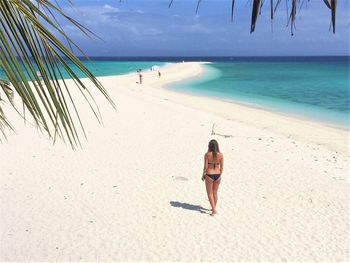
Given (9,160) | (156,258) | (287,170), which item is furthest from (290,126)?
(156,258)

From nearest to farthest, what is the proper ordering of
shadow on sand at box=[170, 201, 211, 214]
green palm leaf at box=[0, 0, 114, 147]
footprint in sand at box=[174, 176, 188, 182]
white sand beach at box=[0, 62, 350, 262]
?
1. green palm leaf at box=[0, 0, 114, 147]
2. white sand beach at box=[0, 62, 350, 262]
3. shadow on sand at box=[170, 201, 211, 214]
4. footprint in sand at box=[174, 176, 188, 182]

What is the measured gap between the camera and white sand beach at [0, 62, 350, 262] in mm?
7145

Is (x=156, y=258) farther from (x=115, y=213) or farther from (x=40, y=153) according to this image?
(x=40, y=153)

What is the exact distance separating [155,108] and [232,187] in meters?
13.0

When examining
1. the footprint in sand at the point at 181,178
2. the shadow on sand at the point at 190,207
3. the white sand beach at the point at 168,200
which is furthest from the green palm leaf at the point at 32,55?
the footprint in sand at the point at 181,178

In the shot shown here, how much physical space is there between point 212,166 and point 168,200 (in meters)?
1.78

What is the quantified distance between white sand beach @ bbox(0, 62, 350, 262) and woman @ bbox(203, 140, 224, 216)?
66cm

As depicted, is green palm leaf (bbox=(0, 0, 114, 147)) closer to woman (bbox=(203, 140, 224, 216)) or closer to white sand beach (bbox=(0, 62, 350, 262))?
white sand beach (bbox=(0, 62, 350, 262))

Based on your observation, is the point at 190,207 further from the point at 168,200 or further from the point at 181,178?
the point at 181,178

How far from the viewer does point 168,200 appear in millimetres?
9219

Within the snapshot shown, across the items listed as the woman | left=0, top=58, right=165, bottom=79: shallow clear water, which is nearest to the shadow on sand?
the woman

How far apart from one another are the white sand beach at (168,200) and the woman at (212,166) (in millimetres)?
657

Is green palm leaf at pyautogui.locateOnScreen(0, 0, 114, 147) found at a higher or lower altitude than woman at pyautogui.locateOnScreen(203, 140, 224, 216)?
higher

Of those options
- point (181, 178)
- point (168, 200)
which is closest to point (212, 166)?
point (168, 200)
